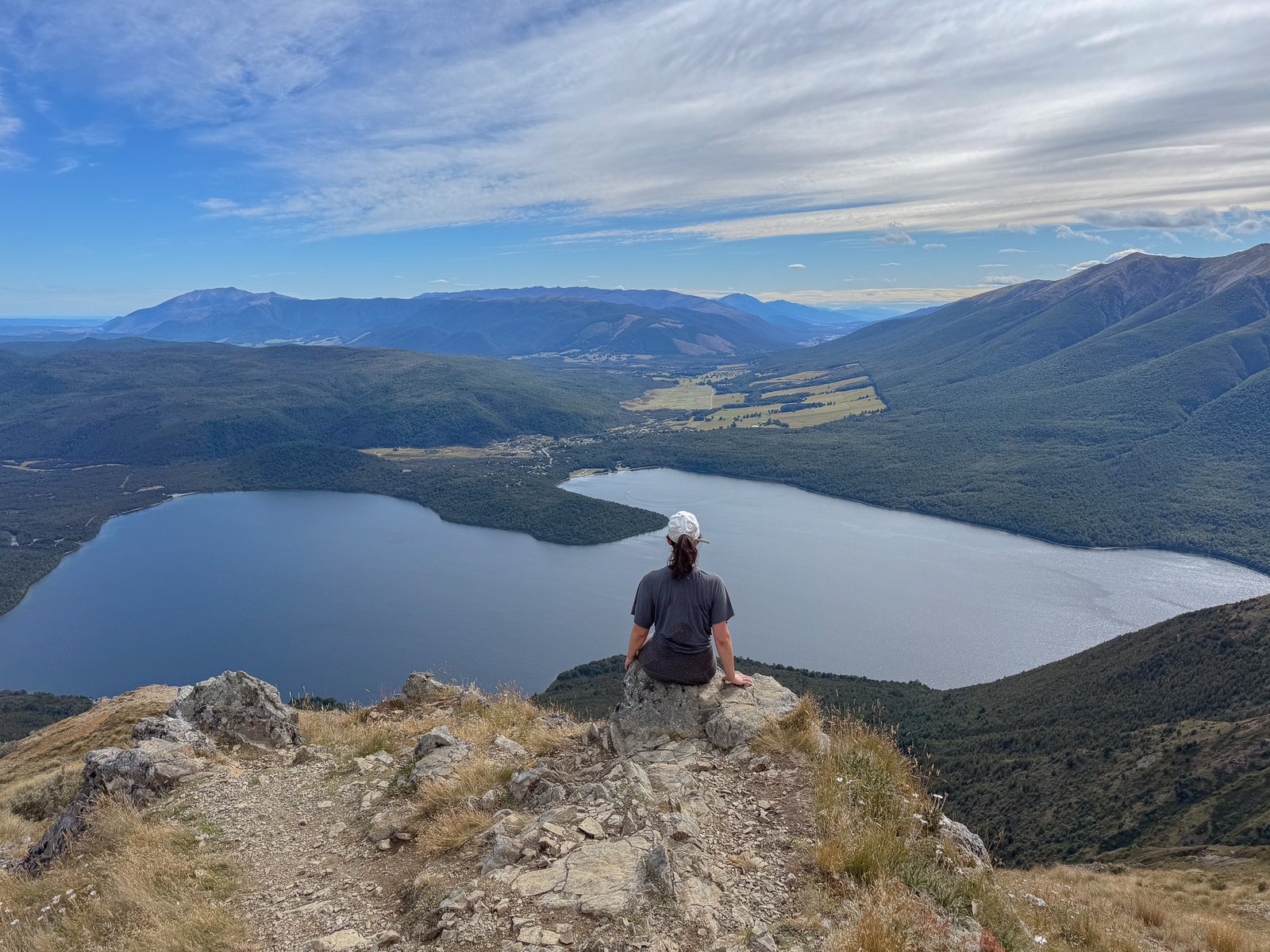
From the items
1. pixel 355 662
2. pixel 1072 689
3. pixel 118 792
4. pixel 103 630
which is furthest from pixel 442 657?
pixel 118 792

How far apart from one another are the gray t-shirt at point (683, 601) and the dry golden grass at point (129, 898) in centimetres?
422

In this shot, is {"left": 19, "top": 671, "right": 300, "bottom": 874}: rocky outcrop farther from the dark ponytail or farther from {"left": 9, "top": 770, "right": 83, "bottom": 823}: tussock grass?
the dark ponytail

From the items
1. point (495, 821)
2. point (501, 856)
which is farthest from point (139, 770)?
point (501, 856)

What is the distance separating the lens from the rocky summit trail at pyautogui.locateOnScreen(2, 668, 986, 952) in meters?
4.85

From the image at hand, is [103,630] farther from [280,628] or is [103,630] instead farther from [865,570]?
[865,570]

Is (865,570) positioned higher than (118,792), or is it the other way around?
(118,792)

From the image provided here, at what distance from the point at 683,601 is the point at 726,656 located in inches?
33.3

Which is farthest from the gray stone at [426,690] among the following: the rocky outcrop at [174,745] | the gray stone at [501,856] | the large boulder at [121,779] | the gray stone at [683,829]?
the gray stone at [683,829]

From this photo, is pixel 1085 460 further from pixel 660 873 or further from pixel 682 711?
pixel 660 873

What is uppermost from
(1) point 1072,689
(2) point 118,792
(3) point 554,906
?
(3) point 554,906

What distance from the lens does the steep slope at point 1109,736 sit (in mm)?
29672

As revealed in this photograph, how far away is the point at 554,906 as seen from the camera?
482 cm

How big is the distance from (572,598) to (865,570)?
42278 mm

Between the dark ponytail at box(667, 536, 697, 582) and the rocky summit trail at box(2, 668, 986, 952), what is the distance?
1759 millimetres
